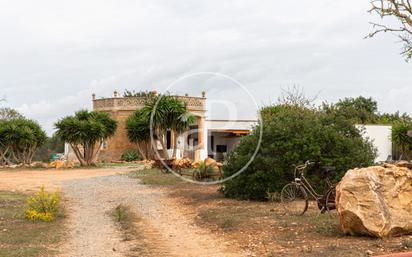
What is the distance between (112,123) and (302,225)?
2686 centimetres

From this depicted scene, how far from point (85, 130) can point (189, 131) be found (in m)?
9.63

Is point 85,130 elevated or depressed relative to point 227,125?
depressed

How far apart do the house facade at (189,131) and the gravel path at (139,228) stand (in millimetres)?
23203

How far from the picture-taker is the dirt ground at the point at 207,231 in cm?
754

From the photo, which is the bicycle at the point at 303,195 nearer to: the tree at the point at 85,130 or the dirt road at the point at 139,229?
the dirt road at the point at 139,229

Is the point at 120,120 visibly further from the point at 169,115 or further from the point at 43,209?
the point at 43,209

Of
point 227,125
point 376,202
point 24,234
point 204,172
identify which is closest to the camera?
point 376,202

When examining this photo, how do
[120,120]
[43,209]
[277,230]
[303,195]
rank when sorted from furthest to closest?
[120,120]
[43,209]
[303,195]
[277,230]

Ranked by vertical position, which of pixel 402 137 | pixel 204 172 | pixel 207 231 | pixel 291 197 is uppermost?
pixel 402 137

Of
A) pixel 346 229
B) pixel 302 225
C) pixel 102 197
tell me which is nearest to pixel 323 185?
pixel 302 225

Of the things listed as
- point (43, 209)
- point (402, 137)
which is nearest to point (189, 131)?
point (402, 137)

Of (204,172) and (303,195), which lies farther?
(204,172)

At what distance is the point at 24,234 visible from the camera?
30.2 feet

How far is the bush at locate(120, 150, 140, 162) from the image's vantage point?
131ft
